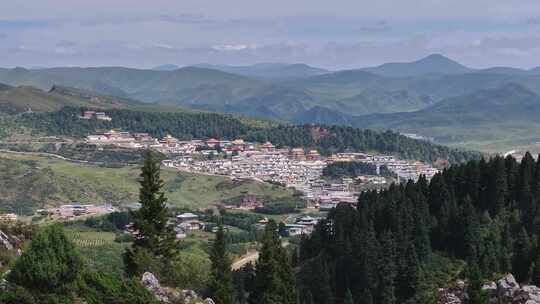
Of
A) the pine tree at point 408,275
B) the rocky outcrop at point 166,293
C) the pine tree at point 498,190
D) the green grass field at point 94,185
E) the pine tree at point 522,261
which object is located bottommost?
Answer: the green grass field at point 94,185

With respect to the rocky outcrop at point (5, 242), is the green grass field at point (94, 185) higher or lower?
lower

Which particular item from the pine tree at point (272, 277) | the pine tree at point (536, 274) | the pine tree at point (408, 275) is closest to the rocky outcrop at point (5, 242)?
the pine tree at point (272, 277)

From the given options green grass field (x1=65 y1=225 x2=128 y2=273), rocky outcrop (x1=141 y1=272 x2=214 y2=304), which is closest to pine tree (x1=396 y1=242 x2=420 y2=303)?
rocky outcrop (x1=141 y1=272 x2=214 y2=304)

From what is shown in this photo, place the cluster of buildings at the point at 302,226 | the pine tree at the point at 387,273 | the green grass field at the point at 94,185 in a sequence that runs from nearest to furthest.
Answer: the pine tree at the point at 387,273 → the cluster of buildings at the point at 302,226 → the green grass field at the point at 94,185

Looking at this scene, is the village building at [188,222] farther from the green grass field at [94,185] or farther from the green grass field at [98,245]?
the green grass field at [94,185]

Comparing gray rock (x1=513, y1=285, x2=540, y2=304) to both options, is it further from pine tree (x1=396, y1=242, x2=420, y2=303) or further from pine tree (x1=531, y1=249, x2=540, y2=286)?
pine tree (x1=396, y1=242, x2=420, y2=303)

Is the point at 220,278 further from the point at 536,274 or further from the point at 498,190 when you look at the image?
the point at 498,190

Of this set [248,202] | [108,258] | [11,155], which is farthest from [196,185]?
[108,258]
